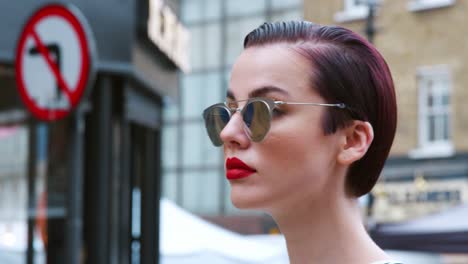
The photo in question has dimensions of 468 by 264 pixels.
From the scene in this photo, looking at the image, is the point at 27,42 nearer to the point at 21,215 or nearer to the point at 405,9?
the point at 21,215

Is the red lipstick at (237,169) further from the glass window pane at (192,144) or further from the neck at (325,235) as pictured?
the glass window pane at (192,144)

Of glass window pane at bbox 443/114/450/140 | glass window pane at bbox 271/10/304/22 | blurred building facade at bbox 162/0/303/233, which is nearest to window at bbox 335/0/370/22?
glass window pane at bbox 443/114/450/140

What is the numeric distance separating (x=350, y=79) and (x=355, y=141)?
0.36 feet

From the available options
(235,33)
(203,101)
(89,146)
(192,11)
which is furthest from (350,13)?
(192,11)

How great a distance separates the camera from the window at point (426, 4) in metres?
17.7

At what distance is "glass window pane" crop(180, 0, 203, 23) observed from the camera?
2978 cm

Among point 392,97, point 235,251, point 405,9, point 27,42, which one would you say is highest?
point 405,9

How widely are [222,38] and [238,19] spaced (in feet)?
2.68

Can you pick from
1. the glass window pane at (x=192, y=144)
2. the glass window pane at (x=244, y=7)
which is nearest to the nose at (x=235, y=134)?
the glass window pane at (x=244, y=7)

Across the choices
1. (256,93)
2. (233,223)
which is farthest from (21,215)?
(233,223)

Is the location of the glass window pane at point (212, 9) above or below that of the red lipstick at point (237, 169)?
above

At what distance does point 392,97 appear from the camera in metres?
1.62

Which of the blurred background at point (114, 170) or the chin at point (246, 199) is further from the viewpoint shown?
the blurred background at point (114, 170)

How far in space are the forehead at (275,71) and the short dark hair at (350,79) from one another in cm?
1
